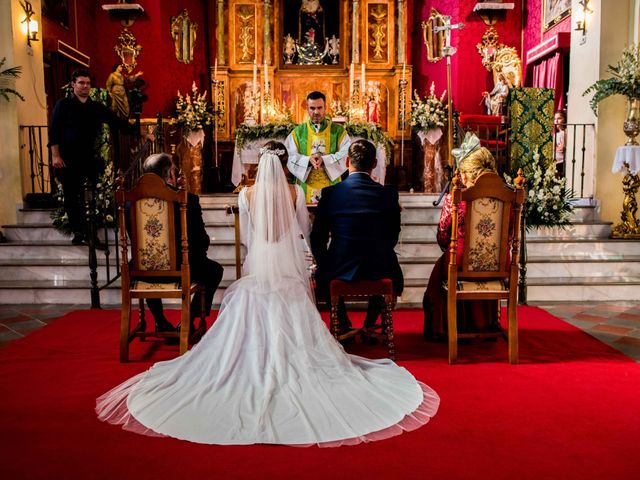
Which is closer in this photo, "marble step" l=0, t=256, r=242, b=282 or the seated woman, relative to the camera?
the seated woman

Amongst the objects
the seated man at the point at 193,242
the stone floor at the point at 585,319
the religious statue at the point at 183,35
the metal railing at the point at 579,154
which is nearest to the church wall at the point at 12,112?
the stone floor at the point at 585,319

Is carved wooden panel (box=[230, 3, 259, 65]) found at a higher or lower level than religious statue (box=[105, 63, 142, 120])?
higher

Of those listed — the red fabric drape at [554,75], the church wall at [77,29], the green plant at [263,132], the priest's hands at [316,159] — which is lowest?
the priest's hands at [316,159]

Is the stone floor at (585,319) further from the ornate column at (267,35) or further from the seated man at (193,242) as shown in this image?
the ornate column at (267,35)

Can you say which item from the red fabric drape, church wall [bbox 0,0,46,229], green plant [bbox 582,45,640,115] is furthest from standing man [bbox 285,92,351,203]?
the red fabric drape

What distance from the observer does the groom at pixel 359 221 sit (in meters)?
3.46

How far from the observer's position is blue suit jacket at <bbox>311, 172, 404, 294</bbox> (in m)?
3.46

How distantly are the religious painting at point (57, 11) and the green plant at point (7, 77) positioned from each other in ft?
7.69

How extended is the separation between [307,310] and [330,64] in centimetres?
916

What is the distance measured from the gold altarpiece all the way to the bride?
7.92 m

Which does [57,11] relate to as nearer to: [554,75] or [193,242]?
[193,242]

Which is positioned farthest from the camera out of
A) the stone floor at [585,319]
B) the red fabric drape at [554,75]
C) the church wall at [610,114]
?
the red fabric drape at [554,75]

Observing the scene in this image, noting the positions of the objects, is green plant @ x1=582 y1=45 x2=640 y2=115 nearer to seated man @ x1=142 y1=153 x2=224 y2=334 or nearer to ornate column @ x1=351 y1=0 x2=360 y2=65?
seated man @ x1=142 y1=153 x2=224 y2=334

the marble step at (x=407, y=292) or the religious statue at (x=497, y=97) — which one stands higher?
the religious statue at (x=497, y=97)
